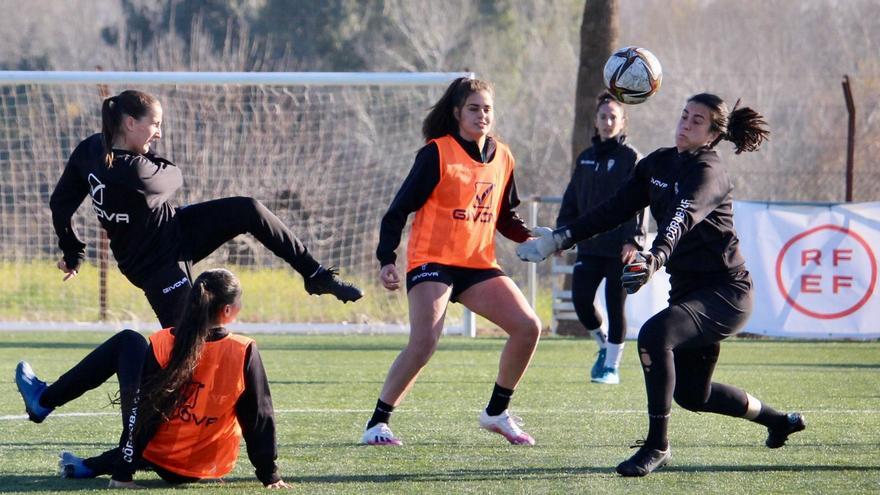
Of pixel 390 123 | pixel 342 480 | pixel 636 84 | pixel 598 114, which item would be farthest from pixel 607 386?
pixel 390 123

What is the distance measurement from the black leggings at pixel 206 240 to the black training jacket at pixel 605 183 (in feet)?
11.2

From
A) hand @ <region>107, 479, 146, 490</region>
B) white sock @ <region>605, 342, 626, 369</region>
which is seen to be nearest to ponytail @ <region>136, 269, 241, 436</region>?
hand @ <region>107, 479, 146, 490</region>

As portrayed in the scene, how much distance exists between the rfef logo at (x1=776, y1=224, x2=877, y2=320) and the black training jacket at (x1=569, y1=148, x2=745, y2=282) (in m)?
7.66

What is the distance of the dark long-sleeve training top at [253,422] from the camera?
5027 millimetres

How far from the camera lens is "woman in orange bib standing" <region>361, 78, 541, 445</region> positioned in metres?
6.23

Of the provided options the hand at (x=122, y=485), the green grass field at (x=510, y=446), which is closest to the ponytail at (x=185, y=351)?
the hand at (x=122, y=485)

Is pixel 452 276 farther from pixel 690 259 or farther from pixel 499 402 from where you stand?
pixel 690 259

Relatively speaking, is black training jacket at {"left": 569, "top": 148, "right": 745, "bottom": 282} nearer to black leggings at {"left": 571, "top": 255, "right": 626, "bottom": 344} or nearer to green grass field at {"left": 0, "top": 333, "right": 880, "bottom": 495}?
green grass field at {"left": 0, "top": 333, "right": 880, "bottom": 495}

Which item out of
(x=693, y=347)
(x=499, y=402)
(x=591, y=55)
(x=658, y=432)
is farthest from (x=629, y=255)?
(x=591, y=55)

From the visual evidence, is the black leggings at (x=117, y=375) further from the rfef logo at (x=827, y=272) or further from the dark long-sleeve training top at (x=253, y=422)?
the rfef logo at (x=827, y=272)

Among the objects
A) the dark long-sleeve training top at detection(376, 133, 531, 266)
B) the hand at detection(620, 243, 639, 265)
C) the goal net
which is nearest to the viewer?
the hand at detection(620, 243, 639, 265)

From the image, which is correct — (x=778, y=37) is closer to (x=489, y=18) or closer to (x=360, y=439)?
(x=489, y=18)

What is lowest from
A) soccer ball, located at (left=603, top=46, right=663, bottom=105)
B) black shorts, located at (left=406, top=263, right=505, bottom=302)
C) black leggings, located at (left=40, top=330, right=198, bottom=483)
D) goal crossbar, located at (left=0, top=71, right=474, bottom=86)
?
black leggings, located at (left=40, top=330, right=198, bottom=483)

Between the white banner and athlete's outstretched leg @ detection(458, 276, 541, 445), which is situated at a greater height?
athlete's outstretched leg @ detection(458, 276, 541, 445)
